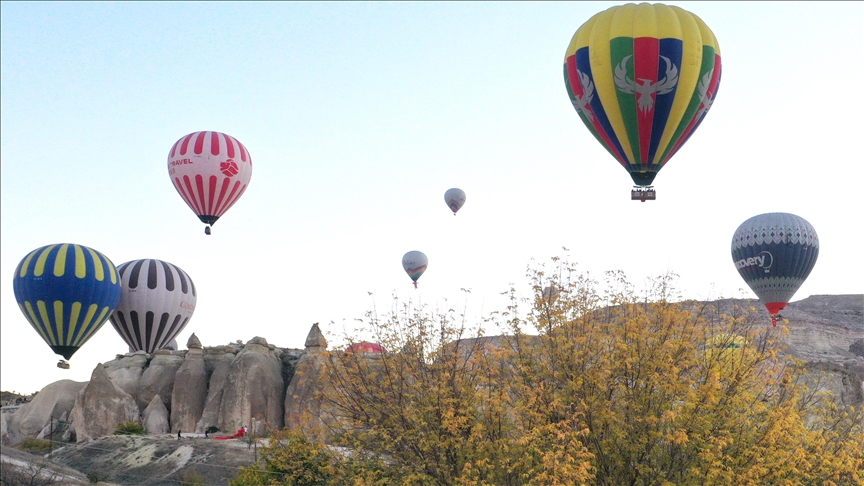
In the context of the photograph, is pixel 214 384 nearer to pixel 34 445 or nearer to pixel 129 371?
pixel 129 371

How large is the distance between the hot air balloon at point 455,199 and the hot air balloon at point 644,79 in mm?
41766

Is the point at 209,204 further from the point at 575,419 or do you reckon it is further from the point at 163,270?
the point at 575,419

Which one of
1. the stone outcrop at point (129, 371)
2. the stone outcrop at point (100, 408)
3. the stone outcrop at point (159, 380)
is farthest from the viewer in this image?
the stone outcrop at point (129, 371)

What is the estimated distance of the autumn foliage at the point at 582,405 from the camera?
55.2 ft

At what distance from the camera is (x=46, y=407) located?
54844 mm

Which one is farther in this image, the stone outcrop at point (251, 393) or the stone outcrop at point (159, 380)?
the stone outcrop at point (159, 380)

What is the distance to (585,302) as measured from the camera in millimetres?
18969

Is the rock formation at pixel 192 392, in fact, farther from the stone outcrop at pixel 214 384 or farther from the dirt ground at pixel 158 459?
the dirt ground at pixel 158 459

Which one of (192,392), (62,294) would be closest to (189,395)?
(192,392)

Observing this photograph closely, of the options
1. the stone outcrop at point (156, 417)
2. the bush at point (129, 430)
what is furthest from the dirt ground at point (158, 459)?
the stone outcrop at point (156, 417)

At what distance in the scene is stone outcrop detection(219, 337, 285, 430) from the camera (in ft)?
165

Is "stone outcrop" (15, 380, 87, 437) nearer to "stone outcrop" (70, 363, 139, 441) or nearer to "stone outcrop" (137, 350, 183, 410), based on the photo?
"stone outcrop" (70, 363, 139, 441)

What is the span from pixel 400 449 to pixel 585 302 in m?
5.16

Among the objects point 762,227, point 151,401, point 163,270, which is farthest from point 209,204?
point 762,227
